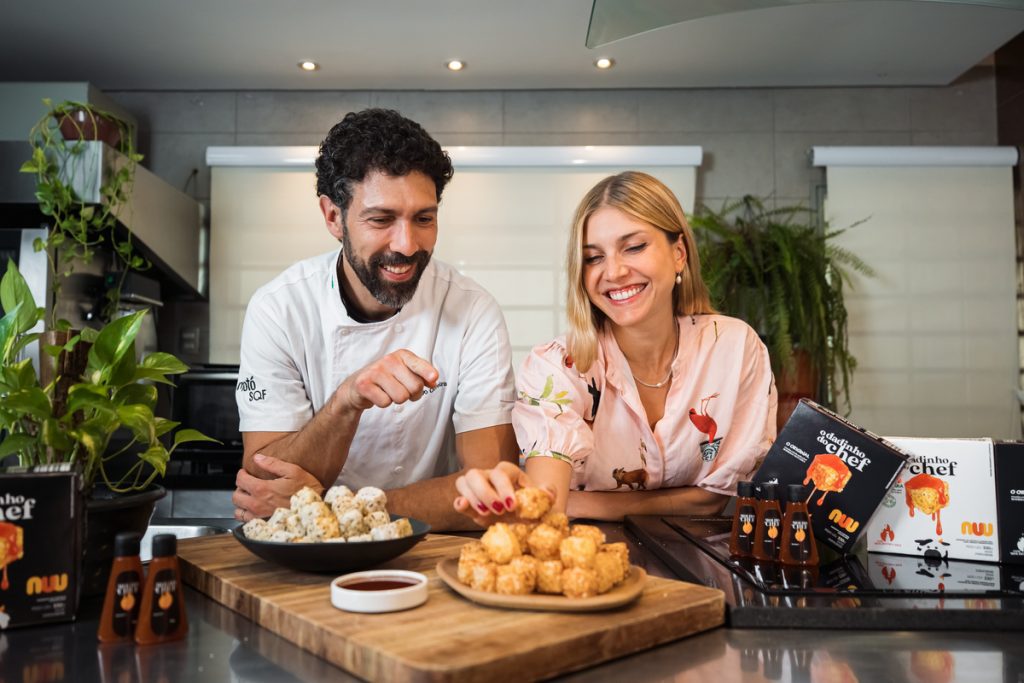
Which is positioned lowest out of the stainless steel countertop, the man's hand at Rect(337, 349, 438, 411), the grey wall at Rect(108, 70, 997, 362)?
the stainless steel countertop

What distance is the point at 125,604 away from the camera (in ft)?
2.54

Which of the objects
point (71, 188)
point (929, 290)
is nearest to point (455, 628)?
point (71, 188)

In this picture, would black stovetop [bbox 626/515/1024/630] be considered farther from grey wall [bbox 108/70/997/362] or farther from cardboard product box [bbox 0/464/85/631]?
grey wall [bbox 108/70/997/362]

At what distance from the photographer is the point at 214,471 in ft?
→ 9.63

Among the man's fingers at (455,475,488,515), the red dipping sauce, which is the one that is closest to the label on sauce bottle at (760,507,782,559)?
the man's fingers at (455,475,488,515)

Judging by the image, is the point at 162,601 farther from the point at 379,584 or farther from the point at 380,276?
the point at 380,276

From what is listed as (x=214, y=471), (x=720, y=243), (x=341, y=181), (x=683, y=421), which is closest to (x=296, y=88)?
(x=214, y=471)

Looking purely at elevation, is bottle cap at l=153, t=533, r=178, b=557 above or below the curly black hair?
below

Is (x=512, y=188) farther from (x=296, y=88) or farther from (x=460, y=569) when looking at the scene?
(x=460, y=569)

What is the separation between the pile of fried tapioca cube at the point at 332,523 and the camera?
0.91 meters

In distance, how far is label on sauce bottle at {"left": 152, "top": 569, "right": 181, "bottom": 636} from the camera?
77 cm

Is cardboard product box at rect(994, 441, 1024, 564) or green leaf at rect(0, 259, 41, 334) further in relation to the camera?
cardboard product box at rect(994, 441, 1024, 564)

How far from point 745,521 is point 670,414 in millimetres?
505

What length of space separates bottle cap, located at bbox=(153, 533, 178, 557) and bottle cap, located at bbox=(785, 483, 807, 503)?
0.71 meters
